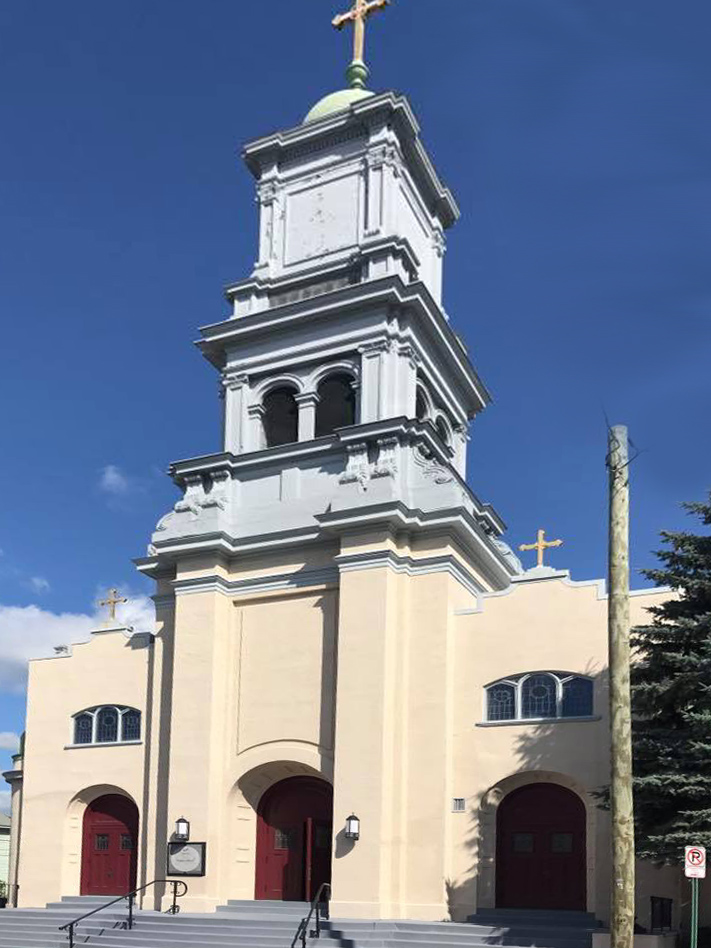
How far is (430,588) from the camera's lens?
27062 mm

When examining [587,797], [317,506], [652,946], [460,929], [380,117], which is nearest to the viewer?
[652,946]

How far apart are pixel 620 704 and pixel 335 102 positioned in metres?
23.7

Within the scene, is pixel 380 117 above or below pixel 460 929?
above

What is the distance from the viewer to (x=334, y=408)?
3231cm

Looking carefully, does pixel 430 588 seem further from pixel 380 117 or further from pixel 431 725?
pixel 380 117

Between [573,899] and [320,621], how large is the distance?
820 cm

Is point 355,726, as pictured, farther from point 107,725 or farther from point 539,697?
point 107,725

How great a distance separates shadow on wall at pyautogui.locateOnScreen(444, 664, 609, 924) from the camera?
24.8 m

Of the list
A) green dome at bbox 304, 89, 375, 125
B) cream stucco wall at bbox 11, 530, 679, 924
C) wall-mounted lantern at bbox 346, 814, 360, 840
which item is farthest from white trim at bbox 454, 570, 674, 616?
green dome at bbox 304, 89, 375, 125

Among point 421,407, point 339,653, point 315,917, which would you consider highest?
point 421,407

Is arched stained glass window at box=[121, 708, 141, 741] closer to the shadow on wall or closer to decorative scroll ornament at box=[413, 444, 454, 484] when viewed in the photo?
the shadow on wall

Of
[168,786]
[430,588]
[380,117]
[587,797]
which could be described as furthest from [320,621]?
[380,117]

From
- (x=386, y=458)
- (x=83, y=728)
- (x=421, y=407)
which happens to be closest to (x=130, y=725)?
(x=83, y=728)

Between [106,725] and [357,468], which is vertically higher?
[357,468]
